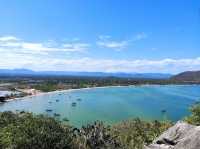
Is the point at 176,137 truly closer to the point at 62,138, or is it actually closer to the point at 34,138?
the point at 34,138

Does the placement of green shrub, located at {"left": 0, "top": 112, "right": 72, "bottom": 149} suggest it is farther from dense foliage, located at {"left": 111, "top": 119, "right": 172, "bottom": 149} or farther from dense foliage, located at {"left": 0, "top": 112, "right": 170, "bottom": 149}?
dense foliage, located at {"left": 111, "top": 119, "right": 172, "bottom": 149}

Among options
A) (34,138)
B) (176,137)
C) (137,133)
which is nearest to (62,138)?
(34,138)

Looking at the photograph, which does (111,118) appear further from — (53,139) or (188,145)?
(188,145)

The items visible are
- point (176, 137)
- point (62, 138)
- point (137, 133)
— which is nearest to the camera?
point (176, 137)

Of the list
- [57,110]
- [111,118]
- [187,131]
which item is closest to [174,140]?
[187,131]

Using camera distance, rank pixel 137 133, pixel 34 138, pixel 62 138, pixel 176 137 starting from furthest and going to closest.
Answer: pixel 137 133, pixel 62 138, pixel 34 138, pixel 176 137

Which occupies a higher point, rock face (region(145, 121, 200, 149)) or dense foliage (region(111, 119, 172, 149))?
rock face (region(145, 121, 200, 149))

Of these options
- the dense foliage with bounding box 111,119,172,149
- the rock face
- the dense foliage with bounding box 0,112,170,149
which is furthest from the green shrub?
the rock face

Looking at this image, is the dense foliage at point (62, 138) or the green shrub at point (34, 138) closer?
the green shrub at point (34, 138)

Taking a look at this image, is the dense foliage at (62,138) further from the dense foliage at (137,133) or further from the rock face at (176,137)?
the rock face at (176,137)

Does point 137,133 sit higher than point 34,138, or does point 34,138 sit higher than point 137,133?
point 34,138

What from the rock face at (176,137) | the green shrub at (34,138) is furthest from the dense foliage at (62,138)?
the rock face at (176,137)

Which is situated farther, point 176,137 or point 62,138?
point 62,138

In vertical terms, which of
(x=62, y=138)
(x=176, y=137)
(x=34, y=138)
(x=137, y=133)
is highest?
(x=176, y=137)
